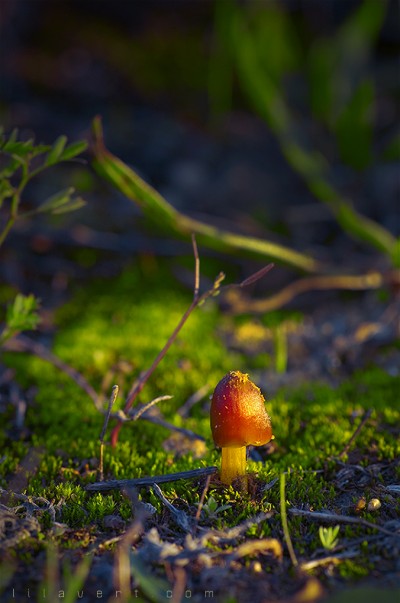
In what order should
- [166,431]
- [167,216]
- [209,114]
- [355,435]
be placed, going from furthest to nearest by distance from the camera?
[209,114], [167,216], [166,431], [355,435]

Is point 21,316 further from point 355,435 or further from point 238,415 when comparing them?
point 355,435

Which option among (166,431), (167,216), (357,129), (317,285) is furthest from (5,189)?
(357,129)

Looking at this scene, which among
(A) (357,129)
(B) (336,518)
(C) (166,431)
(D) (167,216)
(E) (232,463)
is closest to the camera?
(B) (336,518)

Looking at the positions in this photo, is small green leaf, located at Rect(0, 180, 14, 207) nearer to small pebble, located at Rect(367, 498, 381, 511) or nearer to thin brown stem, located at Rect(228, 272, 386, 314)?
thin brown stem, located at Rect(228, 272, 386, 314)

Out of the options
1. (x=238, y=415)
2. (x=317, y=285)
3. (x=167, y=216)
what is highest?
(x=167, y=216)

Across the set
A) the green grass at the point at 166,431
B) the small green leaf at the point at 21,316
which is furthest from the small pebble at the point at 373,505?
the small green leaf at the point at 21,316

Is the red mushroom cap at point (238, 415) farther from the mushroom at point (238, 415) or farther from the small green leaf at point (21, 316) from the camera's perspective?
the small green leaf at point (21, 316)

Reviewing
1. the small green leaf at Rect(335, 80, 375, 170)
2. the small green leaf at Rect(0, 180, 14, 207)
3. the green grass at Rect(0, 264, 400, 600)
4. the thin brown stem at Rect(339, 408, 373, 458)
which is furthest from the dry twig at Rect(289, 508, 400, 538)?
the small green leaf at Rect(335, 80, 375, 170)
